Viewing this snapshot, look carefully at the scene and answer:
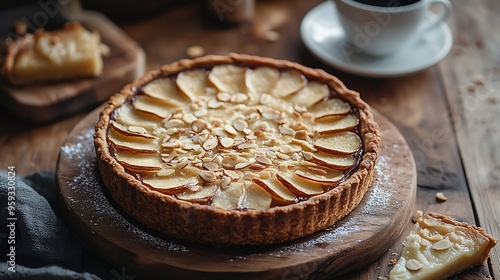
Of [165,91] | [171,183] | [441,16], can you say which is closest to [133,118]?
[165,91]

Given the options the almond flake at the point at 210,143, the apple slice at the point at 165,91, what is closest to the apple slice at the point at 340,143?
the almond flake at the point at 210,143

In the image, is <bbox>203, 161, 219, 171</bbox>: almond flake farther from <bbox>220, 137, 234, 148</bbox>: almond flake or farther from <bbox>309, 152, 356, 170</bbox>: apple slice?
<bbox>309, 152, 356, 170</bbox>: apple slice

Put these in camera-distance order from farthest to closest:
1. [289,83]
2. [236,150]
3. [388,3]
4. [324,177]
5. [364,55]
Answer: [364,55] < [388,3] < [289,83] < [236,150] < [324,177]

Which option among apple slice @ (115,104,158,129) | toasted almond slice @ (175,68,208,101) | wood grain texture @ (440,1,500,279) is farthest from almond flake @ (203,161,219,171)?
wood grain texture @ (440,1,500,279)

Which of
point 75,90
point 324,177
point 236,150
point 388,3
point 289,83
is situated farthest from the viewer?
point 388,3

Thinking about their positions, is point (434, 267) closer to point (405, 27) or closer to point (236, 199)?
point (236, 199)

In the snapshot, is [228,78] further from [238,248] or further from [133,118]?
[238,248]

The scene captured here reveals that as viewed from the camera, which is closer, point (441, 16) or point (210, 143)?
point (210, 143)
